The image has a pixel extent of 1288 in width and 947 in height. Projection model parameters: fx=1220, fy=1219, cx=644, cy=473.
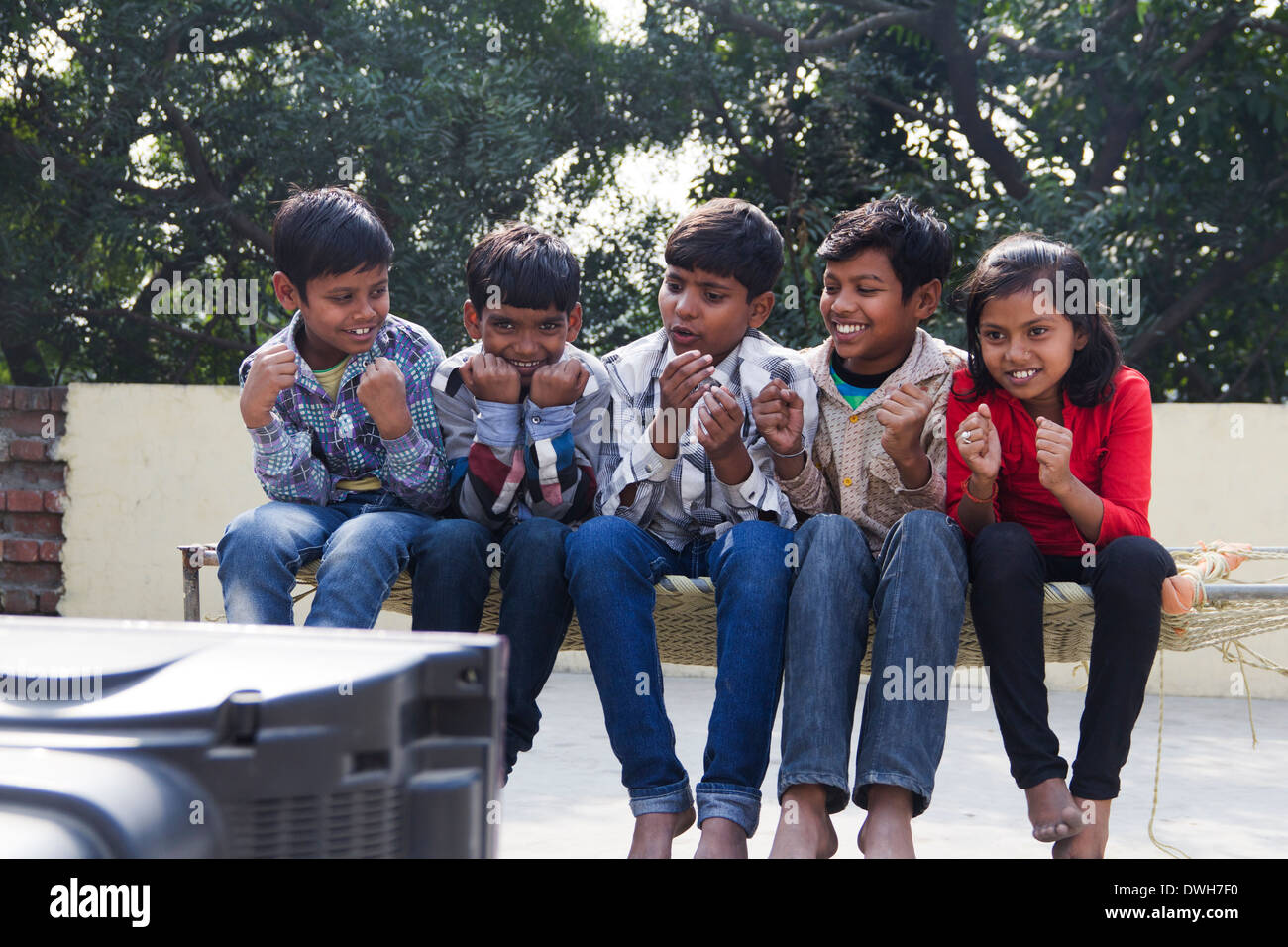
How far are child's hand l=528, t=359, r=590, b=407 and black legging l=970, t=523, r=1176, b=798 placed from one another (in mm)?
699

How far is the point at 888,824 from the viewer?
5.11 ft

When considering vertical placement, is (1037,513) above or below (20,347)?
below

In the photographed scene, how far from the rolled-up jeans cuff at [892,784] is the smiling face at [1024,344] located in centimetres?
68

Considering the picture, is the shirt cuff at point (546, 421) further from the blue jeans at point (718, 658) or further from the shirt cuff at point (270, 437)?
the shirt cuff at point (270, 437)

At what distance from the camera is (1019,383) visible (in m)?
1.91

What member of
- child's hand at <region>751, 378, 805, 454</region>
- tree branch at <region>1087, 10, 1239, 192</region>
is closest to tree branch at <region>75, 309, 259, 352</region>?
tree branch at <region>1087, 10, 1239, 192</region>

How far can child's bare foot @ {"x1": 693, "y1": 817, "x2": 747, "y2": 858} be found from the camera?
1563mm

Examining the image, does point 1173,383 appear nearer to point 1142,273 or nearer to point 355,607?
point 1142,273

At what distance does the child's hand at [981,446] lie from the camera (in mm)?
1768

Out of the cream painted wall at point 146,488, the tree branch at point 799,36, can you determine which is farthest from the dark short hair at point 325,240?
the tree branch at point 799,36
